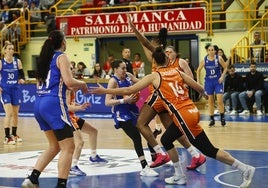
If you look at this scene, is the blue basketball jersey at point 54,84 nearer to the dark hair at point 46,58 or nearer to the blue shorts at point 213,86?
the dark hair at point 46,58

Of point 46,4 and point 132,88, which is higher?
point 46,4

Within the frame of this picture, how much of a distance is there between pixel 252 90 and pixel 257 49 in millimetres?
2443

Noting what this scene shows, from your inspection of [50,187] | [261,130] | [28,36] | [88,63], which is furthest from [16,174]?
[28,36]

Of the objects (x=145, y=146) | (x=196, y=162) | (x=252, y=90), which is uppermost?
(x=252, y=90)

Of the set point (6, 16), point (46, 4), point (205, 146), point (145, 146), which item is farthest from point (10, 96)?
point (46, 4)

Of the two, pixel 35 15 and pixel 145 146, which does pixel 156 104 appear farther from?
pixel 35 15

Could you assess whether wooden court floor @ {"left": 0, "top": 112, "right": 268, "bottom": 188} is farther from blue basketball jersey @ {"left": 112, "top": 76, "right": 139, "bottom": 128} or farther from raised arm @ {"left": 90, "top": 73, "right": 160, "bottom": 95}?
raised arm @ {"left": 90, "top": 73, "right": 160, "bottom": 95}

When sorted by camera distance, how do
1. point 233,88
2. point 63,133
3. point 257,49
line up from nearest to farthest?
point 63,133, point 233,88, point 257,49

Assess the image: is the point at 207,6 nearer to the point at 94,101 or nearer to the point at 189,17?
the point at 189,17

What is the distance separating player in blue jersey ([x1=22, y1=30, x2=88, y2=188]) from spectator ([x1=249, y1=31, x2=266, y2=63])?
1507 cm

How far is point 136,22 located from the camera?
26297 millimetres

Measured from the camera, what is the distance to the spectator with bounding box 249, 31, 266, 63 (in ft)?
73.6

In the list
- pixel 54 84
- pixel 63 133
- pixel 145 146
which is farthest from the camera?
pixel 145 146

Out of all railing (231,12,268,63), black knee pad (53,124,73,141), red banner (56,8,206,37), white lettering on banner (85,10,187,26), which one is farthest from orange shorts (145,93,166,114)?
white lettering on banner (85,10,187,26)
